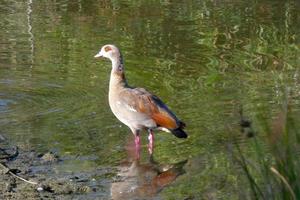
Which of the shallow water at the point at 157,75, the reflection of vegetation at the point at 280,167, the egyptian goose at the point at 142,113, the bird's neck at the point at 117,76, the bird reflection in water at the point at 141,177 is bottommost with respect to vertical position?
the shallow water at the point at 157,75

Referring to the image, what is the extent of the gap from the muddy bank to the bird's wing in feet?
2.78

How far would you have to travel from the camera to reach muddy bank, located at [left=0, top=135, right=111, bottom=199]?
798cm

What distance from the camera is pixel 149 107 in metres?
9.48

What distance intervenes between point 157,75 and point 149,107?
11.0 feet

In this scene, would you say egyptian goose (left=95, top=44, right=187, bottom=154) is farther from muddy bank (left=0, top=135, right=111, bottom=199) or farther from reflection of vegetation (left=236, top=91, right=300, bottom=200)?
reflection of vegetation (left=236, top=91, right=300, bottom=200)

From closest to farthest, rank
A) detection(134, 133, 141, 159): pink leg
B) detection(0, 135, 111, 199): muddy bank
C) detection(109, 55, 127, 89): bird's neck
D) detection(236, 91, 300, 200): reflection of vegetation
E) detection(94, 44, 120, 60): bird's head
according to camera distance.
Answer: detection(236, 91, 300, 200): reflection of vegetation
detection(0, 135, 111, 199): muddy bank
detection(134, 133, 141, 159): pink leg
detection(109, 55, 127, 89): bird's neck
detection(94, 44, 120, 60): bird's head

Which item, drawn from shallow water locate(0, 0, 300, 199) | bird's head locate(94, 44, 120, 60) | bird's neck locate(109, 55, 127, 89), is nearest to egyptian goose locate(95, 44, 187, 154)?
bird's neck locate(109, 55, 127, 89)

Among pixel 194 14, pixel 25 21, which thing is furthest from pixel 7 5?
pixel 194 14

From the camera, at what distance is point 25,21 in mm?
16344

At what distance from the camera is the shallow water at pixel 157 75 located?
926 cm

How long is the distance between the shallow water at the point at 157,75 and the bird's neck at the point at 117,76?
55 centimetres

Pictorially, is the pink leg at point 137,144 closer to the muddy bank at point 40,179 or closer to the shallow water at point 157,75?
the shallow water at point 157,75

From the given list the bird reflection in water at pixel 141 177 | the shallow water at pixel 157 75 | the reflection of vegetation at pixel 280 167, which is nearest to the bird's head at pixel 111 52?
the shallow water at pixel 157 75

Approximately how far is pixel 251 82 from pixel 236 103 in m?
1.39
